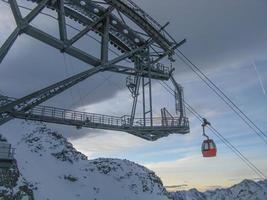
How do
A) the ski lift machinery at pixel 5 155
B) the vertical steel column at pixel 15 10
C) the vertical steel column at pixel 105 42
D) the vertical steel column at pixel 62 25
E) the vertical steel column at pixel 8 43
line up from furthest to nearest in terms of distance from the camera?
1. the vertical steel column at pixel 105 42
2. the vertical steel column at pixel 62 25
3. the ski lift machinery at pixel 5 155
4. the vertical steel column at pixel 15 10
5. the vertical steel column at pixel 8 43

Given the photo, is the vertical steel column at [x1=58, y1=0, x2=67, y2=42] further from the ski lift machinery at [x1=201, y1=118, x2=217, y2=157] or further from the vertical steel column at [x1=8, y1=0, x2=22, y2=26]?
the ski lift machinery at [x1=201, y1=118, x2=217, y2=157]

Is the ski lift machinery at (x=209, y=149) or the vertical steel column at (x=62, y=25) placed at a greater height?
the vertical steel column at (x=62, y=25)

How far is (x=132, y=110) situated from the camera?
124 ft

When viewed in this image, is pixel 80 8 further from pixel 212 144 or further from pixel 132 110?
pixel 212 144

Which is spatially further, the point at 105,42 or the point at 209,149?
the point at 105,42

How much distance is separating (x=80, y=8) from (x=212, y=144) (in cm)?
1474

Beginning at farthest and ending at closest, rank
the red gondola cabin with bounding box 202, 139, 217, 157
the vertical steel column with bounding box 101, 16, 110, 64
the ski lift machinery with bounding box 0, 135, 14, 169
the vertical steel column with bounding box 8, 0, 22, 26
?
the vertical steel column with bounding box 101, 16, 110, 64 < the ski lift machinery with bounding box 0, 135, 14, 169 < the red gondola cabin with bounding box 202, 139, 217, 157 < the vertical steel column with bounding box 8, 0, 22, 26

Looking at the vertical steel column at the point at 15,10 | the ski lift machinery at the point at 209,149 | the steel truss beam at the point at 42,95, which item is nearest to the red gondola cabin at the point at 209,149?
the ski lift machinery at the point at 209,149

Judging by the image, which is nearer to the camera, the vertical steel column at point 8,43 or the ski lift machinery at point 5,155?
the vertical steel column at point 8,43

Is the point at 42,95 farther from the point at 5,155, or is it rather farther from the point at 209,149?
the point at 209,149

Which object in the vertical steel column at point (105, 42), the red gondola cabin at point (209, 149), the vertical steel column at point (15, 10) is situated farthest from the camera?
the vertical steel column at point (105, 42)

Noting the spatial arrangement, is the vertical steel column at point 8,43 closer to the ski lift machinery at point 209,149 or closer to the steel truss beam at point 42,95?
the steel truss beam at point 42,95

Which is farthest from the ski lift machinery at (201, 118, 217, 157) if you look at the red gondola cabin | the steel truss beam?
the steel truss beam

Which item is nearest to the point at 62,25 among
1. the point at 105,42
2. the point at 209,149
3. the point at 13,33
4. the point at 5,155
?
the point at 13,33
